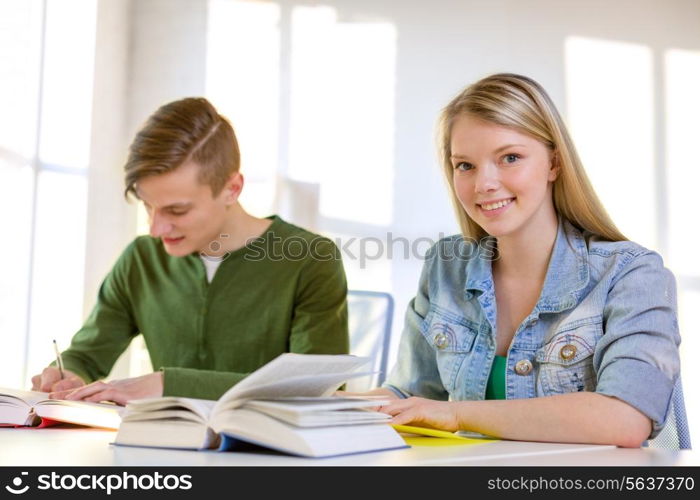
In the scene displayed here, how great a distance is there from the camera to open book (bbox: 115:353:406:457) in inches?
36.8

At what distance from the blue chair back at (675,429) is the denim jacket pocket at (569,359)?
0.12 meters

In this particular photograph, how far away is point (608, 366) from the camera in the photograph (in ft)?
4.18

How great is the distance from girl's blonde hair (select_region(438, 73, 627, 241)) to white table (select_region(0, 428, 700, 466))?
1.73 ft

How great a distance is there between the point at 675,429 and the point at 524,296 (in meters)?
0.35

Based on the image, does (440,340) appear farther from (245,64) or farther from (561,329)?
(245,64)

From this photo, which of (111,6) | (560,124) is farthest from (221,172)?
(111,6)

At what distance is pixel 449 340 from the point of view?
156cm

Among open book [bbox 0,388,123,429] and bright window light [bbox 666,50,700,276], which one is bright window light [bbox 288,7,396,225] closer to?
bright window light [bbox 666,50,700,276]

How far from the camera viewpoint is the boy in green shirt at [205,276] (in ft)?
6.15

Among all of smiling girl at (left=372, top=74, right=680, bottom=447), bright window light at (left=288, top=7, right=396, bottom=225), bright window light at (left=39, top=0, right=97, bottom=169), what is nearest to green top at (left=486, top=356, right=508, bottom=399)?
smiling girl at (left=372, top=74, right=680, bottom=447)

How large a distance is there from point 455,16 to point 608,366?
3068mm

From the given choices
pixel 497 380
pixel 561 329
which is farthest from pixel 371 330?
pixel 561 329

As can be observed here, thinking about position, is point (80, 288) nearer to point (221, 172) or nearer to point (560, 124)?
point (221, 172)

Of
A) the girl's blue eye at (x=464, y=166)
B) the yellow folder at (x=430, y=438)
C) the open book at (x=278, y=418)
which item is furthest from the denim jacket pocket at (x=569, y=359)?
the open book at (x=278, y=418)
